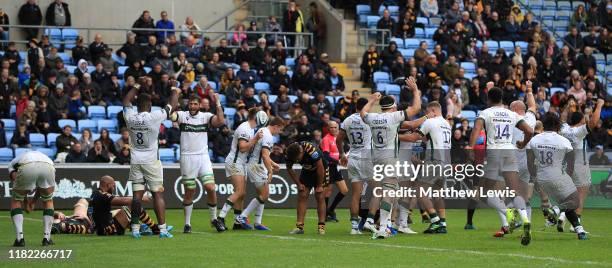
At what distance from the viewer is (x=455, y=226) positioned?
71.1ft

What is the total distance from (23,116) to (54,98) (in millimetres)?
962

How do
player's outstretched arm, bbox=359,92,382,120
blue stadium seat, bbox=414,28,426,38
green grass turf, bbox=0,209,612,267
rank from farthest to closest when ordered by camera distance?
blue stadium seat, bbox=414,28,426,38 < player's outstretched arm, bbox=359,92,382,120 < green grass turf, bbox=0,209,612,267

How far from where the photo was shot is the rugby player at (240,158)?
2016cm

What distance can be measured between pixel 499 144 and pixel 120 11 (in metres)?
19.6

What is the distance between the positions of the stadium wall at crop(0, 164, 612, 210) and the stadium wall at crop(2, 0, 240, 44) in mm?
9152

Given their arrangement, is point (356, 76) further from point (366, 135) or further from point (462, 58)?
point (366, 135)

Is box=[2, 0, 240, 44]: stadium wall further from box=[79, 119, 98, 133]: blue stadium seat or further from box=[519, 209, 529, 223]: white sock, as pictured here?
box=[519, 209, 529, 223]: white sock

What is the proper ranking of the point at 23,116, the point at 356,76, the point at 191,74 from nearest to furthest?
1. the point at 23,116
2. the point at 191,74
3. the point at 356,76

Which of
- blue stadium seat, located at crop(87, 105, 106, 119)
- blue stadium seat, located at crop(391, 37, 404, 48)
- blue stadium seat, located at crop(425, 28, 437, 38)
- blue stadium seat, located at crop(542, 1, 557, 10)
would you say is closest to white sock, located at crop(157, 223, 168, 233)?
blue stadium seat, located at crop(87, 105, 106, 119)

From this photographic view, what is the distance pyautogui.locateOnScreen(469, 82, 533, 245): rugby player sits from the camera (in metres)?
18.6

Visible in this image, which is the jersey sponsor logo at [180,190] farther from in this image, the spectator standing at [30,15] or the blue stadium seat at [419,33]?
the blue stadium seat at [419,33]

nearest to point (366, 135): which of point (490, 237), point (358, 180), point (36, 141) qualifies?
point (358, 180)

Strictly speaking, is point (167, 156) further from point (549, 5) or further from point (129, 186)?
point (549, 5)

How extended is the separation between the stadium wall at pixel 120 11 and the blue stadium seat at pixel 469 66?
7.84 metres
